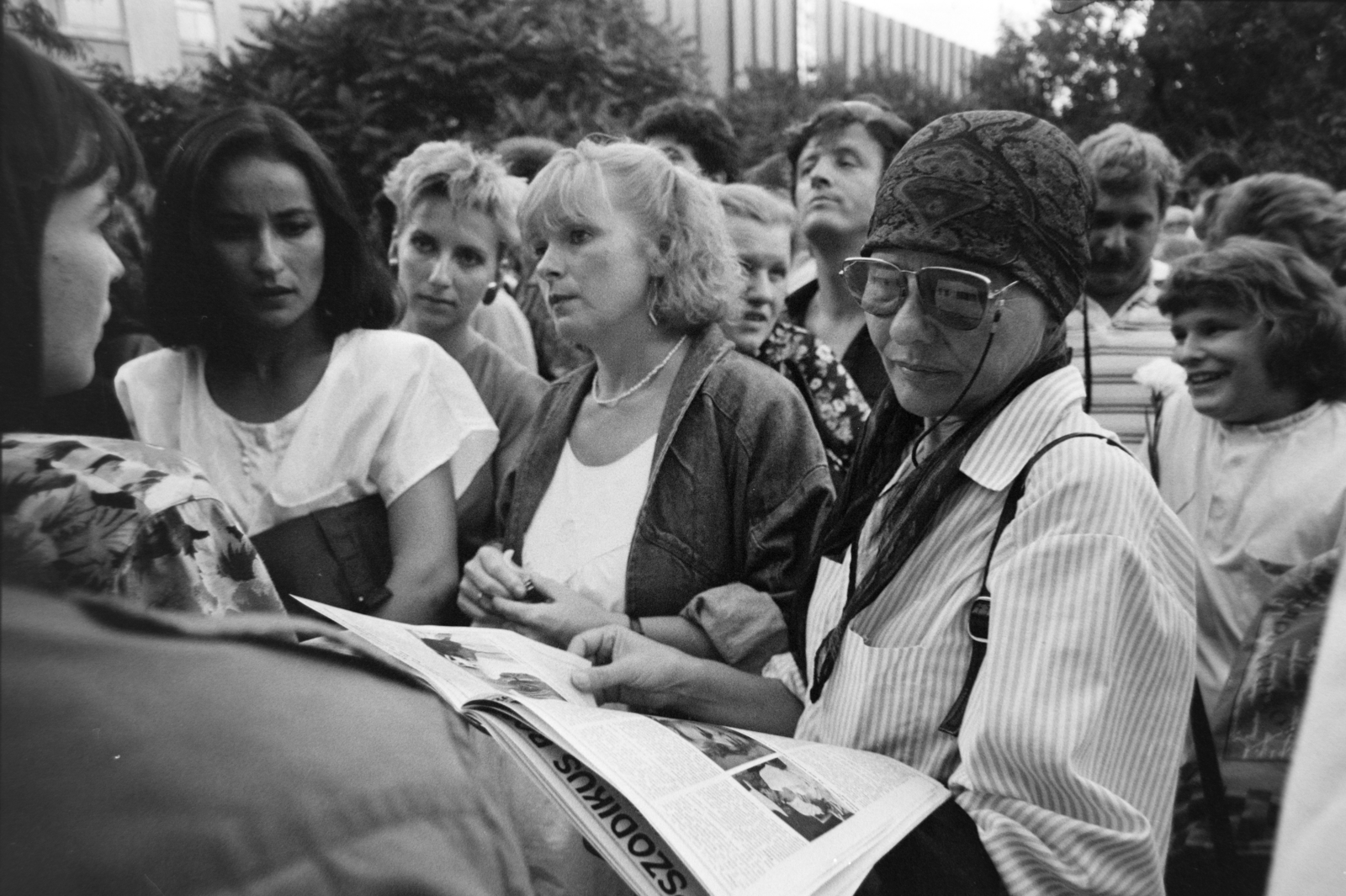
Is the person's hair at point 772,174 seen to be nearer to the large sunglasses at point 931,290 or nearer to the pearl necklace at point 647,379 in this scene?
the pearl necklace at point 647,379

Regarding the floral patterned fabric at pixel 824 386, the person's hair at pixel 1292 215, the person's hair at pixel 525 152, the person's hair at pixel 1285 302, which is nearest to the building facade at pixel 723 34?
the floral patterned fabric at pixel 824 386

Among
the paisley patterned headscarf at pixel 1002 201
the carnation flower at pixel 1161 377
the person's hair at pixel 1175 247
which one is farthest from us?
the person's hair at pixel 1175 247

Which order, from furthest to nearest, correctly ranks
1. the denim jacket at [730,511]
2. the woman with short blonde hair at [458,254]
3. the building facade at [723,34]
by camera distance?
the woman with short blonde hair at [458,254] → the denim jacket at [730,511] → the building facade at [723,34]

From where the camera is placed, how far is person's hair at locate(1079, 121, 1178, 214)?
3449 mm

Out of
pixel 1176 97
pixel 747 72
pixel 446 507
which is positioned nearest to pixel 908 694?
pixel 446 507

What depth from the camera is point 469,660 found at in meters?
1.21

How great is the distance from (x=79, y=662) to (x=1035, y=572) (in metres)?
0.91

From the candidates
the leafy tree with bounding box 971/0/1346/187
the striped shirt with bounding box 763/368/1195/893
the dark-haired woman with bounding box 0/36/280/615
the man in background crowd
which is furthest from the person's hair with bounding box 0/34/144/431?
the leafy tree with bounding box 971/0/1346/187

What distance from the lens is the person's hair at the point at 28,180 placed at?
0.58 m

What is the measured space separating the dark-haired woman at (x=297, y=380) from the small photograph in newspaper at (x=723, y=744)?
0.58 metres

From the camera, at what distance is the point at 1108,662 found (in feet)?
3.67

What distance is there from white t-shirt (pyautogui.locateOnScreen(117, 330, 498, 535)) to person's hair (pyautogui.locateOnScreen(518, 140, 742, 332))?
0.39 meters

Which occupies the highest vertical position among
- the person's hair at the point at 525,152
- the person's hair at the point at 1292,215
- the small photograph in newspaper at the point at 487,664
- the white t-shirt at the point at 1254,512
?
the person's hair at the point at 525,152

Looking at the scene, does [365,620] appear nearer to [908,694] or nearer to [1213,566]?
[908,694]
